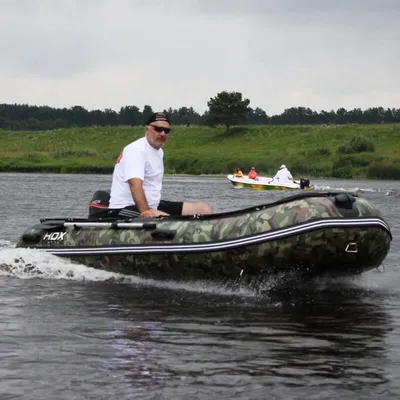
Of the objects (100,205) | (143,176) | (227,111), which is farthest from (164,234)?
(227,111)

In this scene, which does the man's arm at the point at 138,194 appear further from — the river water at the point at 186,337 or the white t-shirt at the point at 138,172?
the river water at the point at 186,337

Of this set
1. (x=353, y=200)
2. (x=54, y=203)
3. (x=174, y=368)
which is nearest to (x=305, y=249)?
(x=353, y=200)

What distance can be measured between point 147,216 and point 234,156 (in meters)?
77.4

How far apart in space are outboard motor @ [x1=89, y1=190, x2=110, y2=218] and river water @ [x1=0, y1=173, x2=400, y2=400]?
2.32 ft

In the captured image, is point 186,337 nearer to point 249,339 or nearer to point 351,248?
point 249,339

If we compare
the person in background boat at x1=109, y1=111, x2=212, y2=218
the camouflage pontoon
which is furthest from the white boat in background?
the camouflage pontoon

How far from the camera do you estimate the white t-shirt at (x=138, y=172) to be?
468 inches

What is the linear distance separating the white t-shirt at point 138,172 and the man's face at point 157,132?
3.4 inches

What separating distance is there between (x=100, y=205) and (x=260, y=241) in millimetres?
2846

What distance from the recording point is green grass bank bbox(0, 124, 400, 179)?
7581 centimetres

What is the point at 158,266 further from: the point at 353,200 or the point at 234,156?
the point at 234,156

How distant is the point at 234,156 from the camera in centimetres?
8906

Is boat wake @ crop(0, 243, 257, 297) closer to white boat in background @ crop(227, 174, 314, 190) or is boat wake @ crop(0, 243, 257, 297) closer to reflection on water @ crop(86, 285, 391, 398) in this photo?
reflection on water @ crop(86, 285, 391, 398)

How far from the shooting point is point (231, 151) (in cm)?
10269
